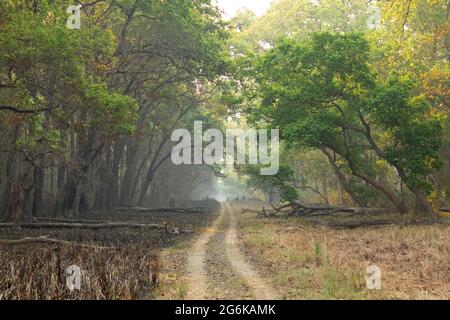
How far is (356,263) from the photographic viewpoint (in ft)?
37.7

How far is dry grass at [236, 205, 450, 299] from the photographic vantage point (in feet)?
29.3

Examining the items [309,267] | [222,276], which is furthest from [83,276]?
[309,267]

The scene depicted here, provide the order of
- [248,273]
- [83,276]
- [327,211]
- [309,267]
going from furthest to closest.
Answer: [327,211], [309,267], [248,273], [83,276]

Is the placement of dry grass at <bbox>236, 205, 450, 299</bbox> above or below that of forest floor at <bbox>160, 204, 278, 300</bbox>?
above

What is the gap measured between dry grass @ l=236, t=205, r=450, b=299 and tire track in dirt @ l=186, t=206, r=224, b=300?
5.66 feet

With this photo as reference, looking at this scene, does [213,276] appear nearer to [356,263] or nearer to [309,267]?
[309,267]

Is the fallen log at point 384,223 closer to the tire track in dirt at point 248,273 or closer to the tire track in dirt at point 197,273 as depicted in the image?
the tire track in dirt at point 248,273

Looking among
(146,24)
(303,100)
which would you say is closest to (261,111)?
Result: (303,100)

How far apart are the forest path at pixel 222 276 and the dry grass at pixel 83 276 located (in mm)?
1217

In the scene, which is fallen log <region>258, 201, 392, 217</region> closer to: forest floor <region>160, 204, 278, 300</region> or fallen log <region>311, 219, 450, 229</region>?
fallen log <region>311, 219, 450, 229</region>

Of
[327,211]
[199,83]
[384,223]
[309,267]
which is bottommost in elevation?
[309,267]

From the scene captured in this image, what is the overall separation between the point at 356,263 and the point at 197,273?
14.7 feet

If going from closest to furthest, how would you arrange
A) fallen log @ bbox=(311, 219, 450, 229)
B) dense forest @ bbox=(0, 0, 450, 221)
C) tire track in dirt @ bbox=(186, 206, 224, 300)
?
tire track in dirt @ bbox=(186, 206, 224, 300) < dense forest @ bbox=(0, 0, 450, 221) < fallen log @ bbox=(311, 219, 450, 229)

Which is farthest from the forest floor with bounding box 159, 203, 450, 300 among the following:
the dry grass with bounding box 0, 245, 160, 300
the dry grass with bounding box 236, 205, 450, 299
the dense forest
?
the dense forest
